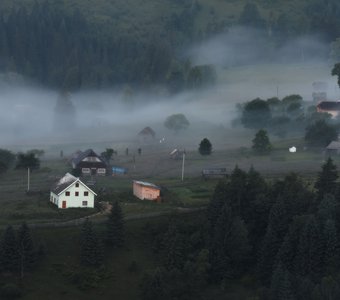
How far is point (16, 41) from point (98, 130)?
3884 centimetres

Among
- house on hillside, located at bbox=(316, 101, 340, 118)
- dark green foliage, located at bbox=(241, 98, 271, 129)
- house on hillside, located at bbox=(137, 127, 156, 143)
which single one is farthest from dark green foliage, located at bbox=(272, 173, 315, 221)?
dark green foliage, located at bbox=(241, 98, 271, 129)

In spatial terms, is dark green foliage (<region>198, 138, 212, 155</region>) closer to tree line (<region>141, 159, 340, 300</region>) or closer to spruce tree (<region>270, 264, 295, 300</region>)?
tree line (<region>141, 159, 340, 300</region>)

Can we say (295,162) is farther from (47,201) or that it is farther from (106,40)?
(106,40)

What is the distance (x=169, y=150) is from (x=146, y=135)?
8.82 meters

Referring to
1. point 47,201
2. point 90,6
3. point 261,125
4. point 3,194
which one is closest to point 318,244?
point 47,201

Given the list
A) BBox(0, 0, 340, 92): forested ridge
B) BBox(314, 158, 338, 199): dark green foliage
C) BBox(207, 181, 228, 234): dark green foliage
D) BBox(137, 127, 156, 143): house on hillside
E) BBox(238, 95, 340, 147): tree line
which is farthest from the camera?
BBox(0, 0, 340, 92): forested ridge

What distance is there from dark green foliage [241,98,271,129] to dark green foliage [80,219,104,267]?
1629 inches

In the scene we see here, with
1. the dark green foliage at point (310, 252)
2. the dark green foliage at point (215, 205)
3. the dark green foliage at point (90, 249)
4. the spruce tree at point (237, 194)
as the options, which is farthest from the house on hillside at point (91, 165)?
the dark green foliage at point (310, 252)

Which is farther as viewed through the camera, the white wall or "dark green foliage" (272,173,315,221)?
the white wall

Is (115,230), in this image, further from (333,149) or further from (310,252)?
(333,149)

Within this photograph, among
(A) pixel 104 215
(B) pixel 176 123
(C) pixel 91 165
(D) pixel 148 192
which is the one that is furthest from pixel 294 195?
(B) pixel 176 123

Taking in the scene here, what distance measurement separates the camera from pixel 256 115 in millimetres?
87562

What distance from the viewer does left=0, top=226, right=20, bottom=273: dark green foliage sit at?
4516 centimetres

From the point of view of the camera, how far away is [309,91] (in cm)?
10900
